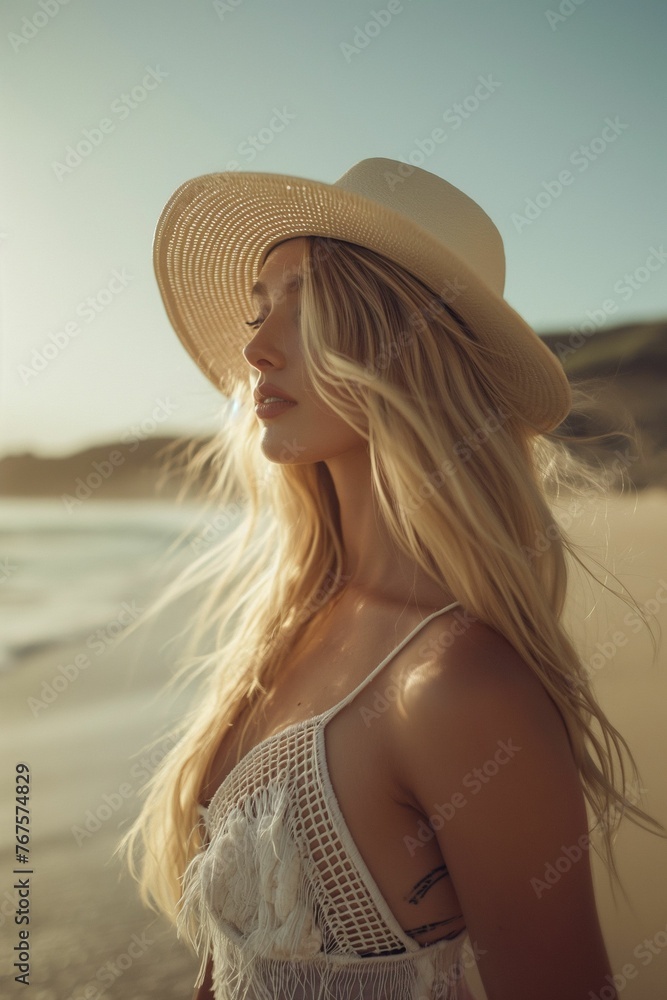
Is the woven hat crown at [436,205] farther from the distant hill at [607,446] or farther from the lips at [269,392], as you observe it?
the distant hill at [607,446]

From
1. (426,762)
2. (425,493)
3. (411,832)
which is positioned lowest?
(411,832)

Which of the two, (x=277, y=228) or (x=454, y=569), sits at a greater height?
(x=277, y=228)

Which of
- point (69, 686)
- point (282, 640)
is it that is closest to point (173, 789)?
point (282, 640)

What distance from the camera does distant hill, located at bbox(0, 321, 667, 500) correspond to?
3.53 meters

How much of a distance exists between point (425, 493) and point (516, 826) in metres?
0.47

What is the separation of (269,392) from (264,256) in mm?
367

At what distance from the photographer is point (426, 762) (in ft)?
3.04

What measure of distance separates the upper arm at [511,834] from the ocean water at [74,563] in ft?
8.52

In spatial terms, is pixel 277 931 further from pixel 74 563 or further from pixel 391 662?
pixel 74 563

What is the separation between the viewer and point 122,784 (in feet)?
8.58

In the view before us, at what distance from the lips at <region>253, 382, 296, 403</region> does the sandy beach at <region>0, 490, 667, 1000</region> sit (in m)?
0.77

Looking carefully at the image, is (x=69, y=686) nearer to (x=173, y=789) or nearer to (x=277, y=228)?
(x=173, y=789)

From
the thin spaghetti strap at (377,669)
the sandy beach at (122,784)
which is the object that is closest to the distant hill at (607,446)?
the sandy beach at (122,784)

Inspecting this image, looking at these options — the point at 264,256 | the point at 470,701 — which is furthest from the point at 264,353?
the point at 470,701
